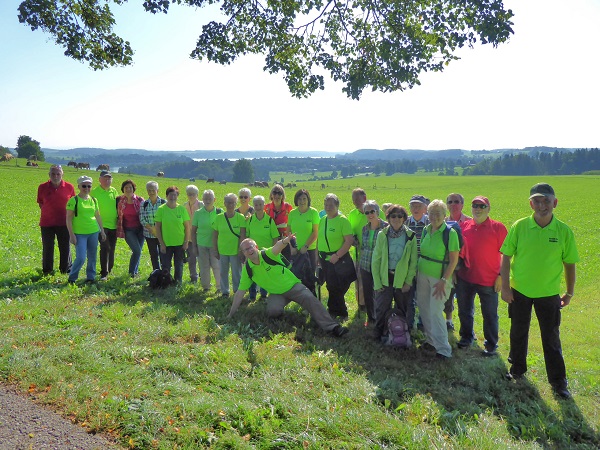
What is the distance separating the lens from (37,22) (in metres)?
6.20

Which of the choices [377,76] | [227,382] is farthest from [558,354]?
[377,76]

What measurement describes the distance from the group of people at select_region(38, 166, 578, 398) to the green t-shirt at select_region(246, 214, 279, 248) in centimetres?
2

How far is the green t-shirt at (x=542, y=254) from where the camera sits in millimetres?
5203

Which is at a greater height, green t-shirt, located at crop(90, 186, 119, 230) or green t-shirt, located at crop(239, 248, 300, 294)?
green t-shirt, located at crop(90, 186, 119, 230)

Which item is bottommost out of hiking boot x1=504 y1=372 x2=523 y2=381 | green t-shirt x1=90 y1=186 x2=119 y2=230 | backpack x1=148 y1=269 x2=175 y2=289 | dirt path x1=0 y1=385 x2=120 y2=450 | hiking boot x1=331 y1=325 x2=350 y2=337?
hiking boot x1=504 y1=372 x2=523 y2=381

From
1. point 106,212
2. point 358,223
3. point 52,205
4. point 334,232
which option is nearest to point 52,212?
point 52,205

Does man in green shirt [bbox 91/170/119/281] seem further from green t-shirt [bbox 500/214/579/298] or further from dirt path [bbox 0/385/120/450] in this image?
green t-shirt [bbox 500/214/579/298]

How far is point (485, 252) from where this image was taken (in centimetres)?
635

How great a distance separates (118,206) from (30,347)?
4.45 meters

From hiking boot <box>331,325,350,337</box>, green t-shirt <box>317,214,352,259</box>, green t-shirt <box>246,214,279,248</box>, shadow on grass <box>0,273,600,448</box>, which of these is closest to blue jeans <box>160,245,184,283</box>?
shadow on grass <box>0,273,600,448</box>

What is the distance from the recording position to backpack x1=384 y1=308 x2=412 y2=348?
6309mm

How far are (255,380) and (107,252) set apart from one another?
19.0ft

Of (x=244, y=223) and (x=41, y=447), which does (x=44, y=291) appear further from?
(x=41, y=447)

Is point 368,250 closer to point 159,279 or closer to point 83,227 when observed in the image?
point 159,279
